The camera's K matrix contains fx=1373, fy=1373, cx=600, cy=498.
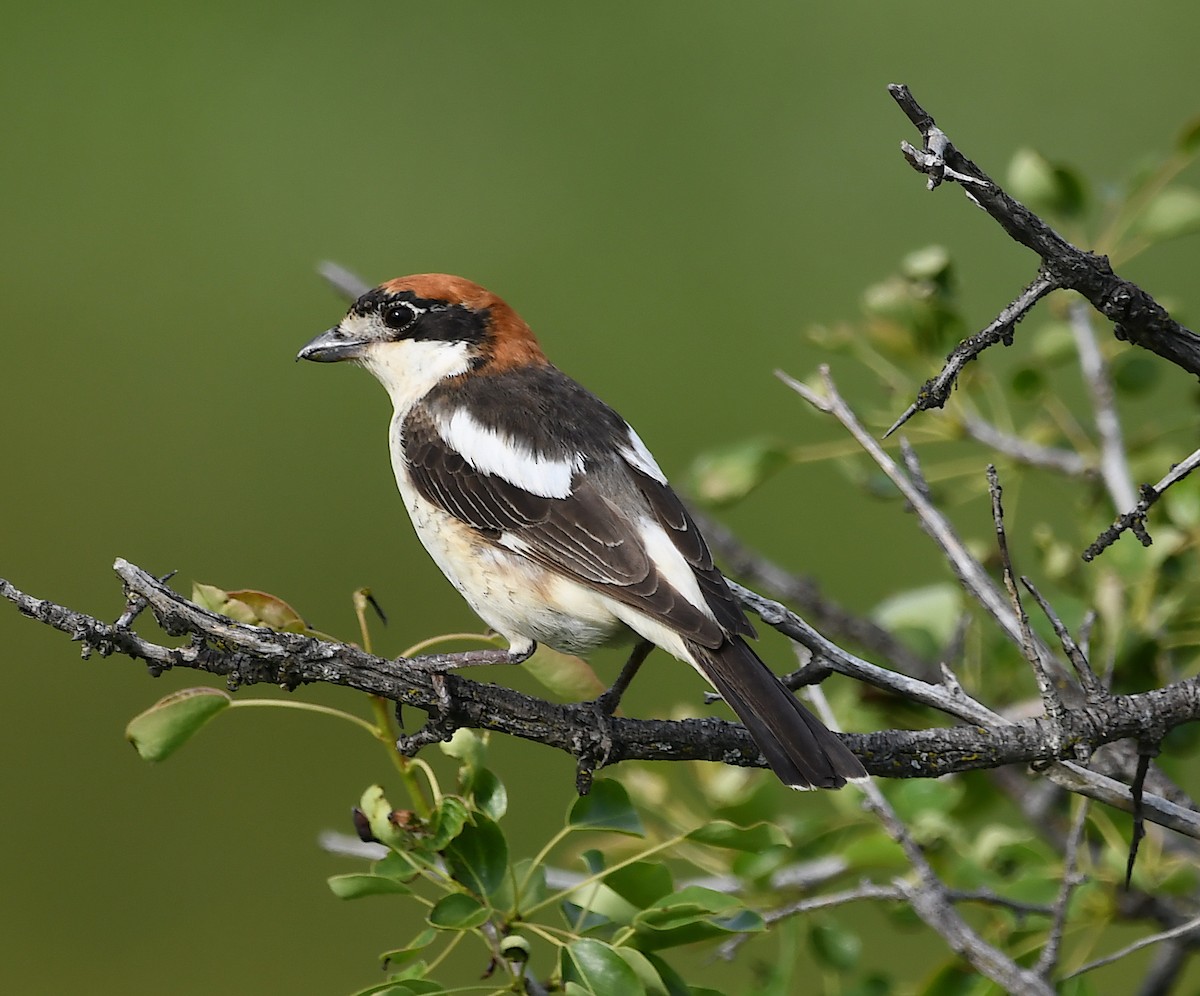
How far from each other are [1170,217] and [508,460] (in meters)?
1.36

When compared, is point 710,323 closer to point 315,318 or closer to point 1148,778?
point 315,318

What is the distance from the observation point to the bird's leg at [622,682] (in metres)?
2.20

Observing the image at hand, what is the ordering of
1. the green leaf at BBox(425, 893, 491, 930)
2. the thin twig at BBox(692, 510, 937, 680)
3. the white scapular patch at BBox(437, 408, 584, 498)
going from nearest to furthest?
the green leaf at BBox(425, 893, 491, 930), the white scapular patch at BBox(437, 408, 584, 498), the thin twig at BBox(692, 510, 937, 680)

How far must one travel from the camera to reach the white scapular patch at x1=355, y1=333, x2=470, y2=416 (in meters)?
2.94

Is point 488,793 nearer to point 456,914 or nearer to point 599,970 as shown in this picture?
point 456,914

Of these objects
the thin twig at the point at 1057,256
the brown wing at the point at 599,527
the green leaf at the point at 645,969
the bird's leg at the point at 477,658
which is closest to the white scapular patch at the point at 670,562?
the brown wing at the point at 599,527

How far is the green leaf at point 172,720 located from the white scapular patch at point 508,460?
870 mm

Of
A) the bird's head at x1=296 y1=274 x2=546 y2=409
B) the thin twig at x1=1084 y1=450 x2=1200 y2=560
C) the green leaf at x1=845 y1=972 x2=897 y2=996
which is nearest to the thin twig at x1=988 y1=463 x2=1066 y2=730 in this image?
the thin twig at x1=1084 y1=450 x2=1200 y2=560

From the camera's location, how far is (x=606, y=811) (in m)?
1.89

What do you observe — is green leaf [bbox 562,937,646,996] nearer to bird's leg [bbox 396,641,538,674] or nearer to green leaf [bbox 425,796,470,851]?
Result: green leaf [bbox 425,796,470,851]

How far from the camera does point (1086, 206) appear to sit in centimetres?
272

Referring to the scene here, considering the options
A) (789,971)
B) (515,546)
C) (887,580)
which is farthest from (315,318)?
(789,971)

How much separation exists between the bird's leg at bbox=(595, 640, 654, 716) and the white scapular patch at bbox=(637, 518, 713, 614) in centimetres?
16

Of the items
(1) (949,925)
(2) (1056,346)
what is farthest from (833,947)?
(2) (1056,346)
